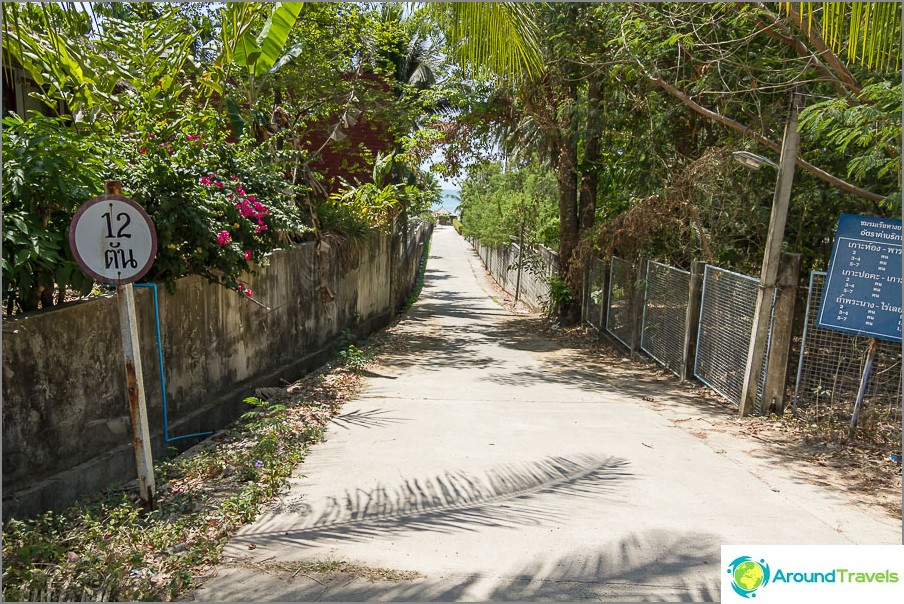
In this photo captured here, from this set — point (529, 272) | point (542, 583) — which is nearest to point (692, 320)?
point (542, 583)

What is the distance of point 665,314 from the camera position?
12508mm

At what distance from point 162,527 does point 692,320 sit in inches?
332

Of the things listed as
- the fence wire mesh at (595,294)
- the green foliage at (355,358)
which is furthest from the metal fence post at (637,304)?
the green foliage at (355,358)

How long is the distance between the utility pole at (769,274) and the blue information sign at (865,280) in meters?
0.88

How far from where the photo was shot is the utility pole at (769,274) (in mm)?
8617

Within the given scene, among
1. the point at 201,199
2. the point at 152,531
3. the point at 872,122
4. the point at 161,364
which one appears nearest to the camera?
the point at 152,531

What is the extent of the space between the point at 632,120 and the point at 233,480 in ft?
34.5

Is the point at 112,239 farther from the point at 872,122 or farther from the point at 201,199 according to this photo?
the point at 872,122

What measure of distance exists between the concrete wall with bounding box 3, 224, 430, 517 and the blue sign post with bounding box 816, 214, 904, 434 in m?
6.73

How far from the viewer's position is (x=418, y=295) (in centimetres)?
2934

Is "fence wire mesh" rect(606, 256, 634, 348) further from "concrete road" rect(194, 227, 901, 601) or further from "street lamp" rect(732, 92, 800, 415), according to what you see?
"street lamp" rect(732, 92, 800, 415)

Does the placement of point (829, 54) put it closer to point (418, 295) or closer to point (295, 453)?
point (295, 453)

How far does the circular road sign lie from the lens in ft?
17.0

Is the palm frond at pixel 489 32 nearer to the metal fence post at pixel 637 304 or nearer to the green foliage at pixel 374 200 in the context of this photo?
the metal fence post at pixel 637 304
